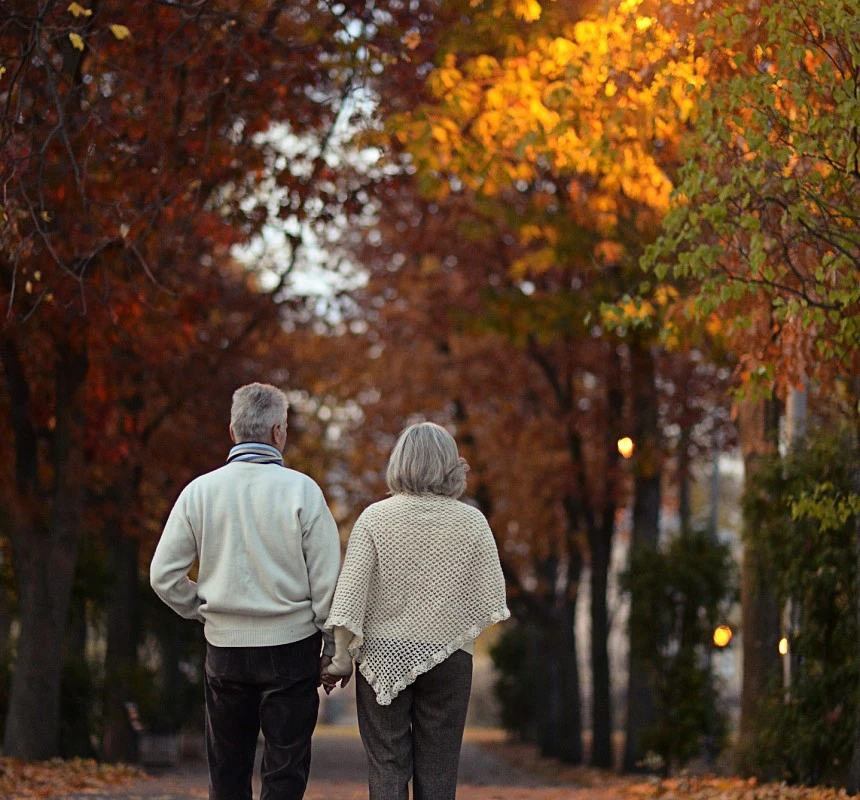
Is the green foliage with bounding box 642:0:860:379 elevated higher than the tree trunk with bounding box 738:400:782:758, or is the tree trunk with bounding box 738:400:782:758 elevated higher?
the green foliage with bounding box 642:0:860:379

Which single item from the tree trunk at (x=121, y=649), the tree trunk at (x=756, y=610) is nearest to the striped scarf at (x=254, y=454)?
the tree trunk at (x=756, y=610)

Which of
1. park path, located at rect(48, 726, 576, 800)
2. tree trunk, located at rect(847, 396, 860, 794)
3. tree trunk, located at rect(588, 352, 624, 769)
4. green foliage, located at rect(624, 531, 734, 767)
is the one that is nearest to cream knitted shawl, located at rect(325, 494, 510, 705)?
tree trunk, located at rect(847, 396, 860, 794)

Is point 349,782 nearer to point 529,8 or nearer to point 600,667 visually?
point 600,667

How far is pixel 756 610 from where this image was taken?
13.1 meters

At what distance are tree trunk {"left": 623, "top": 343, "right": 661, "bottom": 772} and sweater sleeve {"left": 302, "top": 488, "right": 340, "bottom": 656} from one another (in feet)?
44.1

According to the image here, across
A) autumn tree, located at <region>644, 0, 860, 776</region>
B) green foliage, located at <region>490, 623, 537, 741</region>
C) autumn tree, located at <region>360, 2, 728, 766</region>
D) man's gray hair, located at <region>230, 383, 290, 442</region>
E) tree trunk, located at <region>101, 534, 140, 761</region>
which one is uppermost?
autumn tree, located at <region>360, 2, 728, 766</region>

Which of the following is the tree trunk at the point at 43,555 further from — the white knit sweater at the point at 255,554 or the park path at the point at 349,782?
the white knit sweater at the point at 255,554

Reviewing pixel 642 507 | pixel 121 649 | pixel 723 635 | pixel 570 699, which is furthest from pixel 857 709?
pixel 570 699

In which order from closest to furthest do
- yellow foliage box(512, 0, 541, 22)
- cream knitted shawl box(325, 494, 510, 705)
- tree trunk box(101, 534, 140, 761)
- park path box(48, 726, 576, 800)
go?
cream knitted shawl box(325, 494, 510, 705)
park path box(48, 726, 576, 800)
yellow foliage box(512, 0, 541, 22)
tree trunk box(101, 534, 140, 761)

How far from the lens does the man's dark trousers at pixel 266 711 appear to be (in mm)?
5645

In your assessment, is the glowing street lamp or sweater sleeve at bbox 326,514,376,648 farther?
the glowing street lamp

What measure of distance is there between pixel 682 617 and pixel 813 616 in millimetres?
8071

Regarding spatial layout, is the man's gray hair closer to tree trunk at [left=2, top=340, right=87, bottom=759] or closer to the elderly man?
the elderly man

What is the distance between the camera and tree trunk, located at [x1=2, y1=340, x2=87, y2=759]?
12625mm
